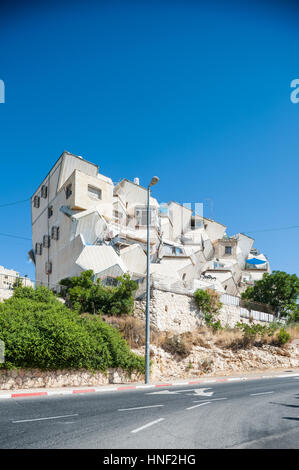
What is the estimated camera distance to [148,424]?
671 centimetres

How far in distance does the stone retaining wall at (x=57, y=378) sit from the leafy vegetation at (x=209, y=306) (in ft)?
39.7

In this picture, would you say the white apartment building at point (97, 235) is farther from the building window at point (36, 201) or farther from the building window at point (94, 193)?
the building window at point (36, 201)

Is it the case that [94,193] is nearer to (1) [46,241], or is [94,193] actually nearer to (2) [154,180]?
(1) [46,241]

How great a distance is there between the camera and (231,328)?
94.4 feet

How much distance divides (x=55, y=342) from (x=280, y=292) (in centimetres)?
3178

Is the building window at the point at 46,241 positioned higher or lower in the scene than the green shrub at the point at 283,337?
higher

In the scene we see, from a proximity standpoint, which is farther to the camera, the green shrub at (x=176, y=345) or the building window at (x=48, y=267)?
the building window at (x=48, y=267)

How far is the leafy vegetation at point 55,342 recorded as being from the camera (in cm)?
1327

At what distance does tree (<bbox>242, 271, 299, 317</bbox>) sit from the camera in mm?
39219

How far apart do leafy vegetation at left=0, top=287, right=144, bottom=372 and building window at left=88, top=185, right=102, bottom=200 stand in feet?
68.8

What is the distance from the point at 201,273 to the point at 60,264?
22.6m

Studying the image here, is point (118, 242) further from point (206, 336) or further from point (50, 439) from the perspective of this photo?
point (50, 439)

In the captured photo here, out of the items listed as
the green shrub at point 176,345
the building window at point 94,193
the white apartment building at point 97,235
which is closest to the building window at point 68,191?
the white apartment building at point 97,235
